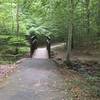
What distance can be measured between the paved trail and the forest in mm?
4034

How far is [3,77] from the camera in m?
12.2

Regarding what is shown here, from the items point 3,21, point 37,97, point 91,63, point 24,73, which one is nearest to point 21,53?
point 3,21

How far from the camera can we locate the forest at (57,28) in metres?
17.8

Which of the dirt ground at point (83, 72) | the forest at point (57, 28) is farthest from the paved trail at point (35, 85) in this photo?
the forest at point (57, 28)

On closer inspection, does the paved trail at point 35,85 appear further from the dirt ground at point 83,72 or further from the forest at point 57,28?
the forest at point 57,28

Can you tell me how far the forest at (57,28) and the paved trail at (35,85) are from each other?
13.2 ft

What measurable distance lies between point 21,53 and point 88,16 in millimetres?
8352

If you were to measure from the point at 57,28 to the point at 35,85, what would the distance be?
1562cm

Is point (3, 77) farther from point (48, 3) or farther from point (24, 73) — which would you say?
point (48, 3)

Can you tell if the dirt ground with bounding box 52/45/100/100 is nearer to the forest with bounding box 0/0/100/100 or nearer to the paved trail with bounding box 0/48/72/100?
the forest with bounding box 0/0/100/100

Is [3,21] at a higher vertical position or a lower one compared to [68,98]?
higher

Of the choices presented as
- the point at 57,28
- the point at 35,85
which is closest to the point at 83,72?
the point at 35,85

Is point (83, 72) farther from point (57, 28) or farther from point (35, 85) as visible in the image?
point (57, 28)

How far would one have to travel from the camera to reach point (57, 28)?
25734 mm
